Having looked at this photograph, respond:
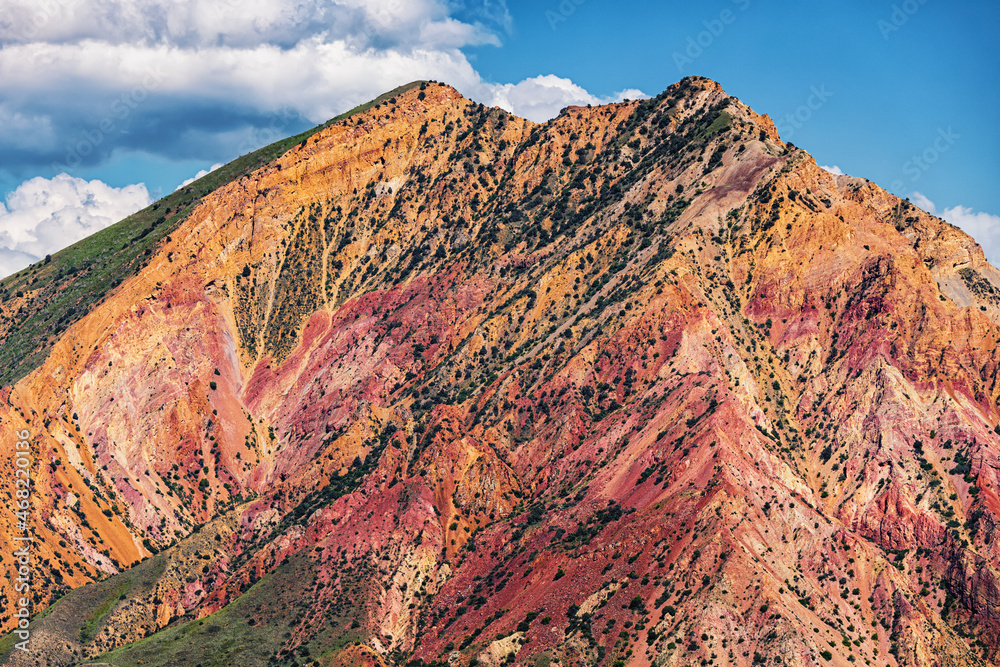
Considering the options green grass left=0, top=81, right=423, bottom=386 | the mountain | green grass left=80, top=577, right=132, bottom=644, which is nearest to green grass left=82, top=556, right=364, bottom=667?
the mountain

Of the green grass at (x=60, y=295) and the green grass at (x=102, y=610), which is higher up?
the green grass at (x=60, y=295)

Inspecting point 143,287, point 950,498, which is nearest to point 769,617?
point 950,498

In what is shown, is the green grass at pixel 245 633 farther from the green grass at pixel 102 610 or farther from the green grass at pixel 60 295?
the green grass at pixel 60 295

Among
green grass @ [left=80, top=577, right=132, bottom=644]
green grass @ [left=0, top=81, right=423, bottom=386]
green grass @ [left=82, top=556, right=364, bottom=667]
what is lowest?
green grass @ [left=82, top=556, right=364, bottom=667]

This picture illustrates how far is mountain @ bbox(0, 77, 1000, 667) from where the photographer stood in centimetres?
11112

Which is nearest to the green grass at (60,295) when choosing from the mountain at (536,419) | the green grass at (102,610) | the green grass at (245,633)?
the mountain at (536,419)

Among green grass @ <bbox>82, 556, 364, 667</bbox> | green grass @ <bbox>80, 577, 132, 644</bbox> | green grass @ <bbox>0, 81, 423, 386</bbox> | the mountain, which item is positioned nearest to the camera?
the mountain

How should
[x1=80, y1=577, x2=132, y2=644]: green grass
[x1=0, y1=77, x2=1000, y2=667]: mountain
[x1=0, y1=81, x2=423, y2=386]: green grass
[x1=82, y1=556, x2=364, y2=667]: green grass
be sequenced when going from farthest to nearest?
[x1=0, y1=81, x2=423, y2=386]: green grass → [x1=80, y1=577, x2=132, y2=644]: green grass → [x1=82, y1=556, x2=364, y2=667]: green grass → [x1=0, y1=77, x2=1000, y2=667]: mountain

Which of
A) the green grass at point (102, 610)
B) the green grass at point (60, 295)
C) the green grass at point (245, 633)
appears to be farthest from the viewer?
the green grass at point (60, 295)

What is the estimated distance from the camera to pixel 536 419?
139 meters

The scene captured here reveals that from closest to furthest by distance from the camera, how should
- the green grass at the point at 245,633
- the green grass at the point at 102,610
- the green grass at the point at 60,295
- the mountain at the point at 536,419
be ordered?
the mountain at the point at 536,419 < the green grass at the point at 245,633 < the green grass at the point at 102,610 < the green grass at the point at 60,295

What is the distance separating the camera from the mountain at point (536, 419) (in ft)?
365

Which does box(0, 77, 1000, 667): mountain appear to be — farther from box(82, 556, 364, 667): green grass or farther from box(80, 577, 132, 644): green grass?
box(82, 556, 364, 667): green grass

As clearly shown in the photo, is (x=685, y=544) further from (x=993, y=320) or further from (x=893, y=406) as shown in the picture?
(x=993, y=320)
